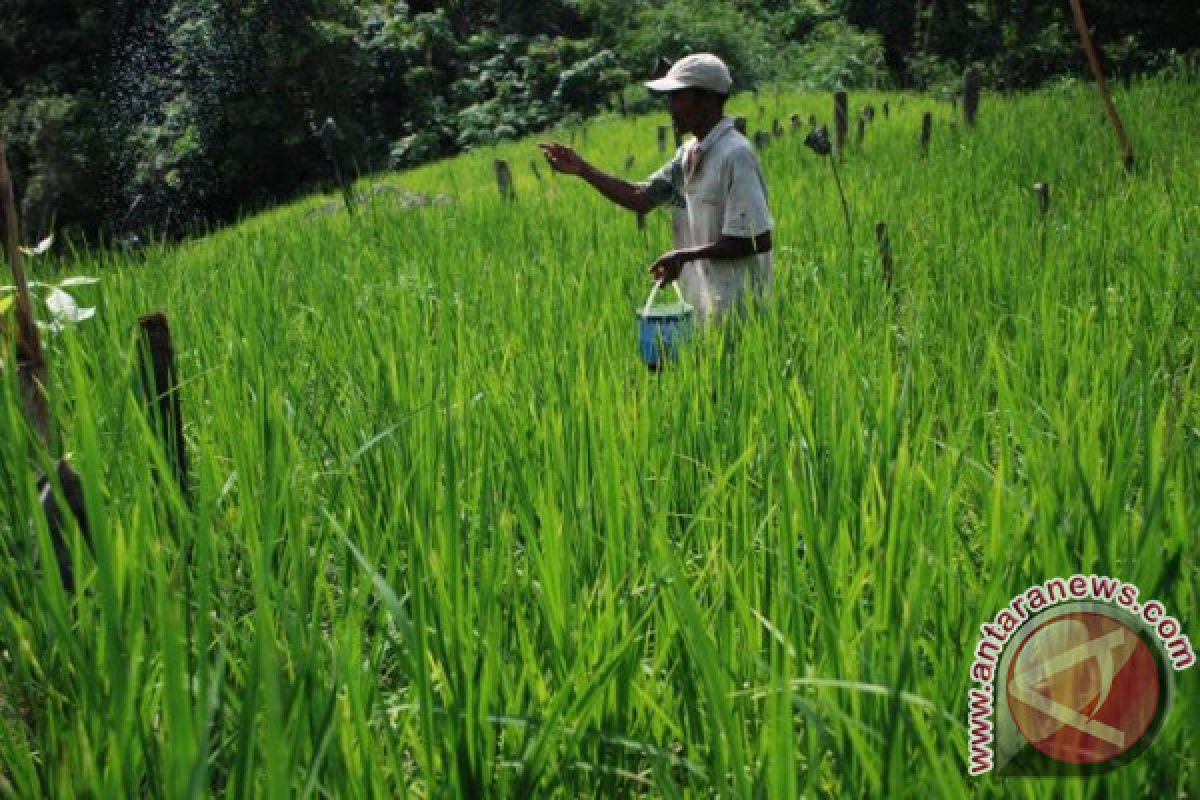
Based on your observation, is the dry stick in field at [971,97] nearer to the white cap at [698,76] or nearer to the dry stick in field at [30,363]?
the white cap at [698,76]

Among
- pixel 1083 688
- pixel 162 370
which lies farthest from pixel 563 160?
pixel 1083 688

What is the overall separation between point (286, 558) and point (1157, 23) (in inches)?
549

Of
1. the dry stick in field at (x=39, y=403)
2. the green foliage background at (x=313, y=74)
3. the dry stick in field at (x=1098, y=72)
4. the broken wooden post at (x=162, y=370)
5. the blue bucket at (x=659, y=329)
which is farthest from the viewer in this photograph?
the green foliage background at (x=313, y=74)

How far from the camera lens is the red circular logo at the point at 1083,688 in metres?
0.65

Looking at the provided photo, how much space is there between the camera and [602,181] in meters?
2.88

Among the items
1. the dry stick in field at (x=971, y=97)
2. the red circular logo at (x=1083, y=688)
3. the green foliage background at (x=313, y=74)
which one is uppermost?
the green foliage background at (x=313, y=74)

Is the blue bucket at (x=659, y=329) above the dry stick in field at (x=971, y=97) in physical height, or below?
below

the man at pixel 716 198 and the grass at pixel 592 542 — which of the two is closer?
the grass at pixel 592 542

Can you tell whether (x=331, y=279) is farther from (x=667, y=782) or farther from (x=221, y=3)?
(x=221, y=3)

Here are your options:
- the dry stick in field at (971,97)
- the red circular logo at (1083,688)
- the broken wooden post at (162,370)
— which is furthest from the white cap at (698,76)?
the dry stick in field at (971,97)

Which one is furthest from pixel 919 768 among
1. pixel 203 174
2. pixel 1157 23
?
pixel 203 174

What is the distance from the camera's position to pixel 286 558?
3.51ft

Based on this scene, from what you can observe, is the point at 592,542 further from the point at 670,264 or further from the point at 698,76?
the point at 698,76

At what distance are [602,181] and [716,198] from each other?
504mm
